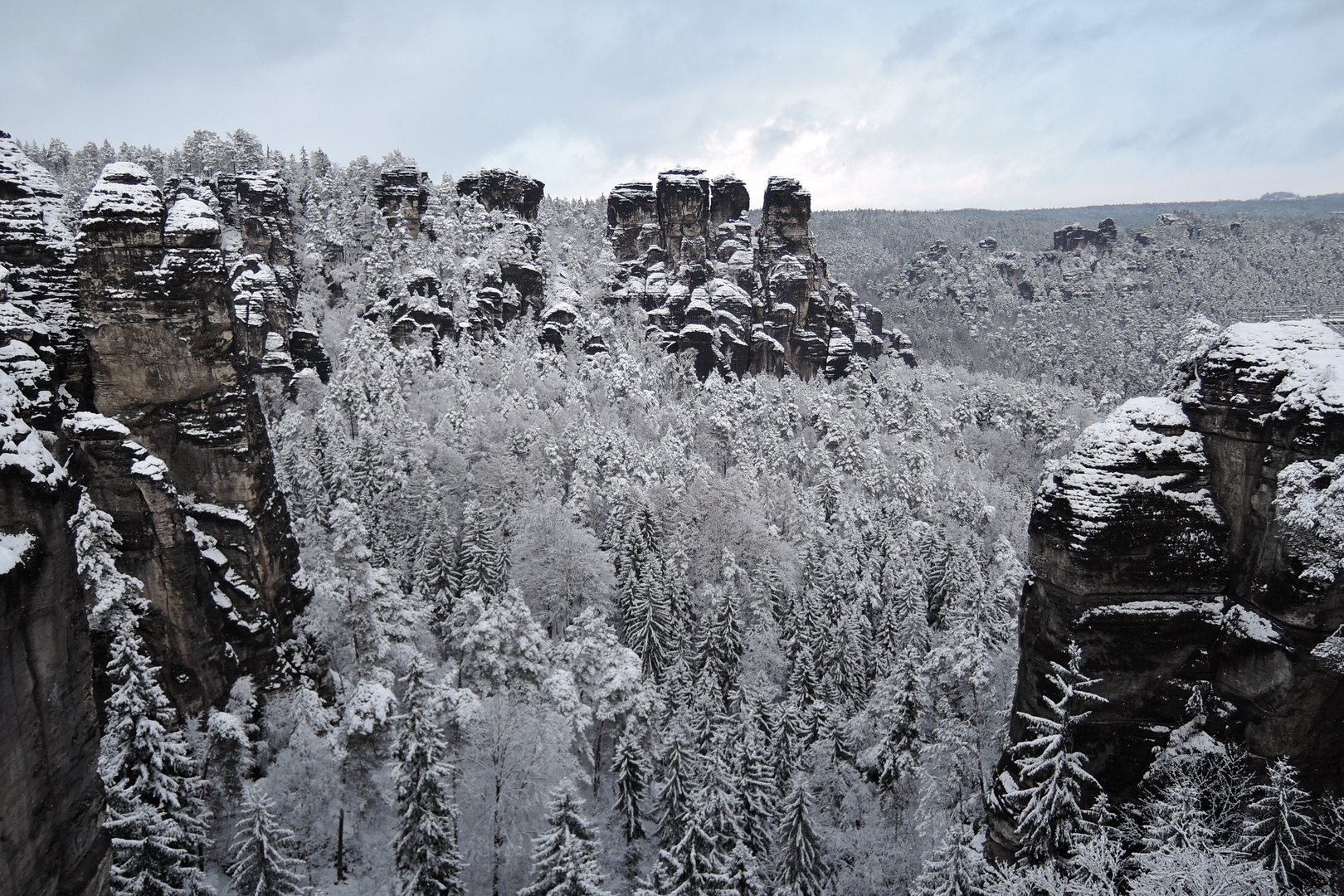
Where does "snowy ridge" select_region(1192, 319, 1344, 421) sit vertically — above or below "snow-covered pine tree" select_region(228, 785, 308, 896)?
above

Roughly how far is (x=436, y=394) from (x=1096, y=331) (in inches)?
6024

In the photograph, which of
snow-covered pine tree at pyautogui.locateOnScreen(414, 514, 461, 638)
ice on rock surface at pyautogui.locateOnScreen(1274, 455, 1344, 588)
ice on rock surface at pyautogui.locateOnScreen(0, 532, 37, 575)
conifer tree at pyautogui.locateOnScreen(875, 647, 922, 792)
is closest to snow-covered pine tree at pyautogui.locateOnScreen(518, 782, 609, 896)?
conifer tree at pyautogui.locateOnScreen(875, 647, 922, 792)

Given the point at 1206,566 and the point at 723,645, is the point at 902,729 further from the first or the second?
the point at 1206,566

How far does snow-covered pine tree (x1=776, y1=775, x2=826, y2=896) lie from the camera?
2239cm

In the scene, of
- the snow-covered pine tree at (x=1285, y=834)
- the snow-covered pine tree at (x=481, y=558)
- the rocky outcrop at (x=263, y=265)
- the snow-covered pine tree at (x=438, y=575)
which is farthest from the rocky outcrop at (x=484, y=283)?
the snow-covered pine tree at (x=1285, y=834)

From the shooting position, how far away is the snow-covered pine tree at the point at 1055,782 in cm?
1473

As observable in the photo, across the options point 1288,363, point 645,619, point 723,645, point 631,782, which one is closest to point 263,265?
point 645,619

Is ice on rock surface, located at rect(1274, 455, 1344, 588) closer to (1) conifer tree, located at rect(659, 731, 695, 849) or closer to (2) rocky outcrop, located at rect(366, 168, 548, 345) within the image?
(1) conifer tree, located at rect(659, 731, 695, 849)

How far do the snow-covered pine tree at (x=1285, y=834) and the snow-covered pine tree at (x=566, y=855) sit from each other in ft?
50.3

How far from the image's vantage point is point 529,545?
39.4m

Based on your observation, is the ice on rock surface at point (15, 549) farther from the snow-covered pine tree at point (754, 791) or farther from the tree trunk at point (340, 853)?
the snow-covered pine tree at point (754, 791)

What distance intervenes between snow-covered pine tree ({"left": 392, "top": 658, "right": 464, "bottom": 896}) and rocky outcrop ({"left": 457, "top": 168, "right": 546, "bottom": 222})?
96.1m

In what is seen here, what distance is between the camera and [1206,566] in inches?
617

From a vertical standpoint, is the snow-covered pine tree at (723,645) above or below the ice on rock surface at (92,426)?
below
